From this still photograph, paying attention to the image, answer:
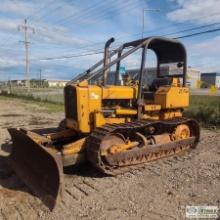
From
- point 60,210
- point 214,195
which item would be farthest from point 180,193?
point 60,210

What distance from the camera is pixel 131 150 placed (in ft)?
20.7

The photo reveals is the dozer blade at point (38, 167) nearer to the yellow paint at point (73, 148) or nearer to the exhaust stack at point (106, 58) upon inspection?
the yellow paint at point (73, 148)

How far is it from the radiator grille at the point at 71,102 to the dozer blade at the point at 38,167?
1020mm

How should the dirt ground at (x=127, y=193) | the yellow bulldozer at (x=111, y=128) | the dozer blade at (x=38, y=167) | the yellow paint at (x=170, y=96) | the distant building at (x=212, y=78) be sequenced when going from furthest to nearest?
the distant building at (x=212, y=78) < the yellow paint at (x=170, y=96) < the yellow bulldozer at (x=111, y=128) < the dozer blade at (x=38, y=167) < the dirt ground at (x=127, y=193)

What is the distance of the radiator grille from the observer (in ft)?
20.6

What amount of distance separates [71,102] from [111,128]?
1.09 m

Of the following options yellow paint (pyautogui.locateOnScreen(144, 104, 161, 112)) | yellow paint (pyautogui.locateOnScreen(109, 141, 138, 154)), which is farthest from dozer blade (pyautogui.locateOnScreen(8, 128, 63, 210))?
yellow paint (pyautogui.locateOnScreen(144, 104, 161, 112))

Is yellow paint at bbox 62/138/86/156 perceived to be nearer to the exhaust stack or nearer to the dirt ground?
the dirt ground

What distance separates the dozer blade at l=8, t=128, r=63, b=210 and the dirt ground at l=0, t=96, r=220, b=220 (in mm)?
142

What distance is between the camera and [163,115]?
7773 mm

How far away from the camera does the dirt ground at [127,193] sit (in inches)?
181

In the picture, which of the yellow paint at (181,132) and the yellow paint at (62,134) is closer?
the yellow paint at (62,134)

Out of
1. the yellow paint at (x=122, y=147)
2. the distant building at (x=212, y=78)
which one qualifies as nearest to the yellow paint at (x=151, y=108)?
the yellow paint at (x=122, y=147)

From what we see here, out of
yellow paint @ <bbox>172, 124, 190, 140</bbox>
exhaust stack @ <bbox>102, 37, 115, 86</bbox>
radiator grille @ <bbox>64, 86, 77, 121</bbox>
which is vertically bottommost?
yellow paint @ <bbox>172, 124, 190, 140</bbox>
